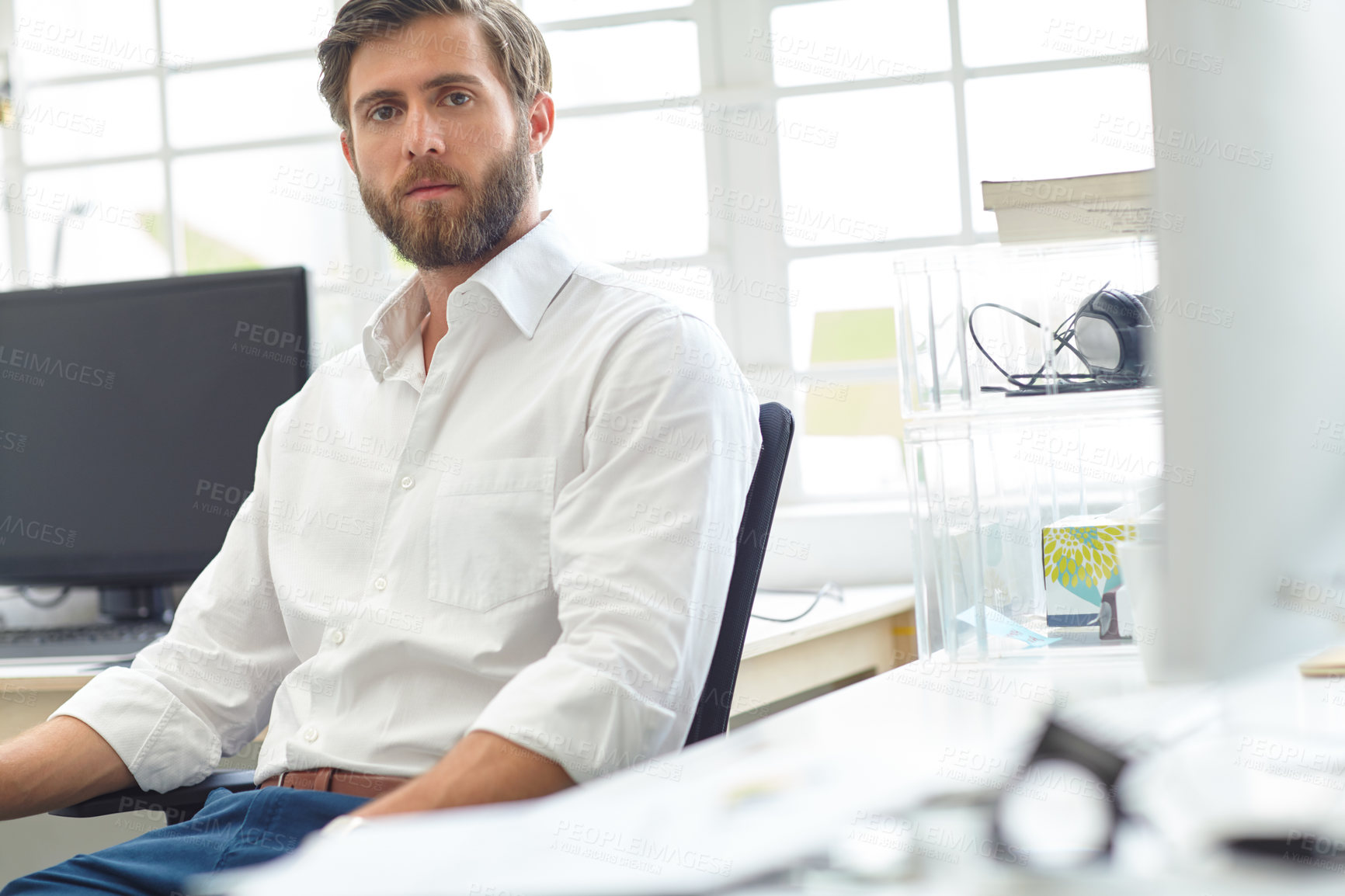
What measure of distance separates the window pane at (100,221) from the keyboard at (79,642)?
861 millimetres

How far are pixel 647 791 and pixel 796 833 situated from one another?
0.10m

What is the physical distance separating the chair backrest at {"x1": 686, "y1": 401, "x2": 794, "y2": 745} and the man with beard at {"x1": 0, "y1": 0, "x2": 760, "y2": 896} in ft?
0.05

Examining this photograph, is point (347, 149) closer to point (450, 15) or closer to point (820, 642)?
point (450, 15)

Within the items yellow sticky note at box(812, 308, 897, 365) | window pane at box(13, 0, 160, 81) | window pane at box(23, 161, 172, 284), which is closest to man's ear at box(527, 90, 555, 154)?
yellow sticky note at box(812, 308, 897, 365)

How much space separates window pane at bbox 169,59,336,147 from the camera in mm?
2404

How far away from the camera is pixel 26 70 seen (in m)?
2.51

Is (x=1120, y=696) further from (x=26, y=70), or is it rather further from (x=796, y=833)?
(x=26, y=70)

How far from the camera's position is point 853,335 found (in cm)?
222

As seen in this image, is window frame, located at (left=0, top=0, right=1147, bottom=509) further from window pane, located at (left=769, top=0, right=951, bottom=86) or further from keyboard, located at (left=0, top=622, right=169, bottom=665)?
keyboard, located at (left=0, top=622, right=169, bottom=665)

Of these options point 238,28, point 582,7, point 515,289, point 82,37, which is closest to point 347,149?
point 515,289

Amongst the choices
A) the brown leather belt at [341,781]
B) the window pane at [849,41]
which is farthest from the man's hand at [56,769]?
the window pane at [849,41]

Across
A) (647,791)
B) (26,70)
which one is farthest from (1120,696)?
(26,70)

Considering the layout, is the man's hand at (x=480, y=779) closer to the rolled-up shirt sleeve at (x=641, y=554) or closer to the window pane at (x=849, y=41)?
the rolled-up shirt sleeve at (x=641, y=554)

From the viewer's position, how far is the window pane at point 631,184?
2248mm
